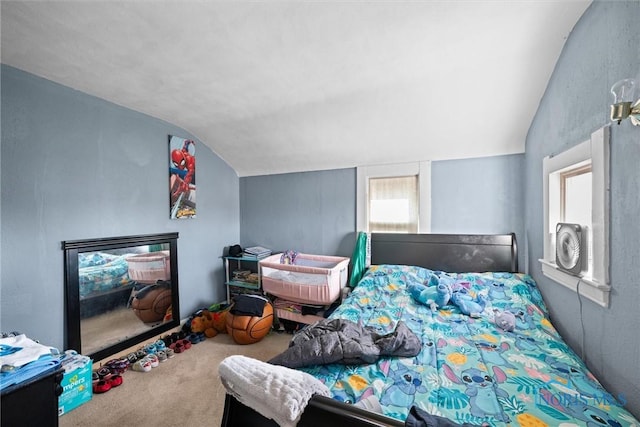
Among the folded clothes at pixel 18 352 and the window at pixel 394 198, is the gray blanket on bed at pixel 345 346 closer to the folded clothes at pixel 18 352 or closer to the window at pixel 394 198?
the folded clothes at pixel 18 352

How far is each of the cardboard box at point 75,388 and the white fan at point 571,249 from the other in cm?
339

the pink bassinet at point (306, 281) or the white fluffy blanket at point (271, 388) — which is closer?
the white fluffy blanket at point (271, 388)

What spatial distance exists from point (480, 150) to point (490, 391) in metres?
2.27

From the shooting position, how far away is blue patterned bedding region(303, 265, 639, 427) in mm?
967

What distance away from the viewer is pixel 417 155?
2.76 meters

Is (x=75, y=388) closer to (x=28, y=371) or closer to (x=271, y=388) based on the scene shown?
(x=28, y=371)

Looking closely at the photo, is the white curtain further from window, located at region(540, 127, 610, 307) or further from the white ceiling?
window, located at region(540, 127, 610, 307)

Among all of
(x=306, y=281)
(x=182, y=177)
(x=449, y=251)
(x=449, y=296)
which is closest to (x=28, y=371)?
(x=306, y=281)

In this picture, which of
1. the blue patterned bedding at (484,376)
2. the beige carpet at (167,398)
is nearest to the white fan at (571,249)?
the blue patterned bedding at (484,376)

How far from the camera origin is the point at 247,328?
2535mm

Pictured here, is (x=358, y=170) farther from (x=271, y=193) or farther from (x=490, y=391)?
(x=490, y=391)

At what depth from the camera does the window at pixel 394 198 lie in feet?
9.07

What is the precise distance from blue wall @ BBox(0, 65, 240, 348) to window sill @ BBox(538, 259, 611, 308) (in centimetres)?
357

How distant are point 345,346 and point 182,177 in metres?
2.74
